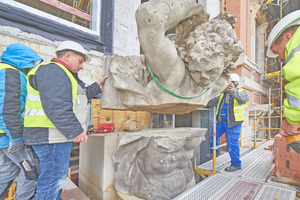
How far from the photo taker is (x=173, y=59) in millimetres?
1484

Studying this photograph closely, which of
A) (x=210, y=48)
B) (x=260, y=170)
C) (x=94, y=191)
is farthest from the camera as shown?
(x=260, y=170)

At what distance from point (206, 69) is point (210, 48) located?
0.64ft

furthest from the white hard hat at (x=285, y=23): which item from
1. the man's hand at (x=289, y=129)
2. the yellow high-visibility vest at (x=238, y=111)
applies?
the yellow high-visibility vest at (x=238, y=111)

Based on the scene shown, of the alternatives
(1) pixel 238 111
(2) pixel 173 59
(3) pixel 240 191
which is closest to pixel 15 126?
(2) pixel 173 59

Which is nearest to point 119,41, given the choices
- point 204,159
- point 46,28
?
point 46,28

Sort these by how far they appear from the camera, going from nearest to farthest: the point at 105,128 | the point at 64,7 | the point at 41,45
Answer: the point at 105,128 → the point at 41,45 → the point at 64,7

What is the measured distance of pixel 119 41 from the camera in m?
2.98

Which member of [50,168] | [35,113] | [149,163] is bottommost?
[149,163]

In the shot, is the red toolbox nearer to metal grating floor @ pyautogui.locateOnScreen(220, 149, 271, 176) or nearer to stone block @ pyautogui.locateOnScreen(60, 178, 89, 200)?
stone block @ pyautogui.locateOnScreen(60, 178, 89, 200)

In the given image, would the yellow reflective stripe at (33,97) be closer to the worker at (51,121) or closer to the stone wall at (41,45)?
the worker at (51,121)

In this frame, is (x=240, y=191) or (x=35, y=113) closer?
(x=35, y=113)

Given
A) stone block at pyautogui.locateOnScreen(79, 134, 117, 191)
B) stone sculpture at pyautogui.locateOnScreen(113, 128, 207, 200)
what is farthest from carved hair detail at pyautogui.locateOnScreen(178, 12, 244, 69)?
stone block at pyautogui.locateOnScreen(79, 134, 117, 191)

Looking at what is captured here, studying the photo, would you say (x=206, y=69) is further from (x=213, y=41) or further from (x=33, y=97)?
(x=33, y=97)

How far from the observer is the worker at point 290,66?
1.05 meters
